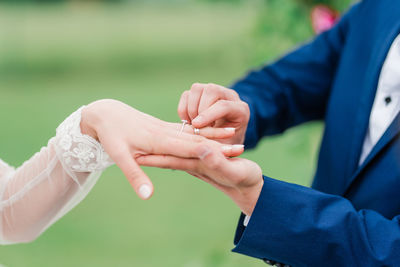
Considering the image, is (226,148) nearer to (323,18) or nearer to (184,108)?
(184,108)

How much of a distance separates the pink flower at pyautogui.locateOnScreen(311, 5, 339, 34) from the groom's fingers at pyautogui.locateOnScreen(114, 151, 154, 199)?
4.88 ft

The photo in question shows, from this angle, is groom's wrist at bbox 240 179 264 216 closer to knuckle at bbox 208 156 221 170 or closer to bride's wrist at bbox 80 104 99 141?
knuckle at bbox 208 156 221 170

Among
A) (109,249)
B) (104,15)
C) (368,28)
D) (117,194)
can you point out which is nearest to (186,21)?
(104,15)

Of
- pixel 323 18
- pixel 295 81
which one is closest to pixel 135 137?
pixel 295 81

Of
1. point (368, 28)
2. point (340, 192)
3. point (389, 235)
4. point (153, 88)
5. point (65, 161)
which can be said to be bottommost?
point (153, 88)

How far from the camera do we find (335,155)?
4.84 ft

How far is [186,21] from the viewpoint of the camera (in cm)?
1373

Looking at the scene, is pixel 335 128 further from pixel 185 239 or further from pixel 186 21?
pixel 186 21

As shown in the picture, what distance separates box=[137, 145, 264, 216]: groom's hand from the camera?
93 cm

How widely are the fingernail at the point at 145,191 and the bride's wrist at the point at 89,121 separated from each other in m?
0.27

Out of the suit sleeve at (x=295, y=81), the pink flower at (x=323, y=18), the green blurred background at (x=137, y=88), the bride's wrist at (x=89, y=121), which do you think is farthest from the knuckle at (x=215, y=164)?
the green blurred background at (x=137, y=88)

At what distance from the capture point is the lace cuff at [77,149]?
1177 millimetres

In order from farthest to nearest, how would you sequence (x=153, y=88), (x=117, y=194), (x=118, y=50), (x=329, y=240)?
(x=118, y=50), (x=153, y=88), (x=117, y=194), (x=329, y=240)

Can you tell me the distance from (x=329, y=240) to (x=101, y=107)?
602 mm
